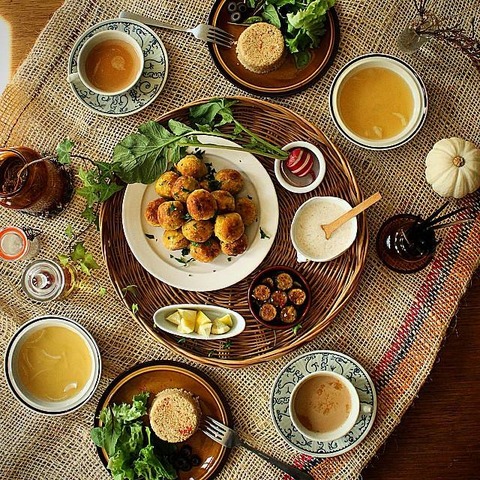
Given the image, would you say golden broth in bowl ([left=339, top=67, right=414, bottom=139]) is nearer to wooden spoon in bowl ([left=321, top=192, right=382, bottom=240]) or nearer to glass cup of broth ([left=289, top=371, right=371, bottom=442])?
wooden spoon in bowl ([left=321, top=192, right=382, bottom=240])

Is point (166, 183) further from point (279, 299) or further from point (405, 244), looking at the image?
point (405, 244)

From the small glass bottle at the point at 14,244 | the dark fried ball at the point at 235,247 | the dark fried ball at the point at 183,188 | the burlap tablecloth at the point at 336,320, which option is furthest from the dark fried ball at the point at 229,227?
the small glass bottle at the point at 14,244

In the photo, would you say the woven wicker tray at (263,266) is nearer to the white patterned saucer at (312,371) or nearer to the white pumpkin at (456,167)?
the white patterned saucer at (312,371)

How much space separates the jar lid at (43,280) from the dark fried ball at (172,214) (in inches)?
15.9

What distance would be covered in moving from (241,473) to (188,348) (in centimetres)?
43

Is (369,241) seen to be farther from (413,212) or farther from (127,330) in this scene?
(127,330)

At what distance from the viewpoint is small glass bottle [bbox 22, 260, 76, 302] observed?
7.26 feet

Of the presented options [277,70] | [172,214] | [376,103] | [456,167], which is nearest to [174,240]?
[172,214]

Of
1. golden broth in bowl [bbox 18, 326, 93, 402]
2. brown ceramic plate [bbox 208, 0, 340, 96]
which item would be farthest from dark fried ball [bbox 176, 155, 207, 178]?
golden broth in bowl [bbox 18, 326, 93, 402]

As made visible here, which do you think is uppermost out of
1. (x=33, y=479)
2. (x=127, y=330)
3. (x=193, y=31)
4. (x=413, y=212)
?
(x=193, y=31)

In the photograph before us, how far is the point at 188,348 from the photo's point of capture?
217cm

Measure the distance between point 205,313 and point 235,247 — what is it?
0.24m

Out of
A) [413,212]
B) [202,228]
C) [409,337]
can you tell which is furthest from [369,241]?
[202,228]

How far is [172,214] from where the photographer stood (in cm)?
208
